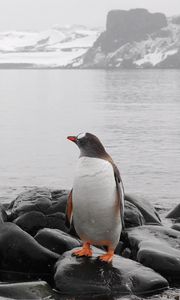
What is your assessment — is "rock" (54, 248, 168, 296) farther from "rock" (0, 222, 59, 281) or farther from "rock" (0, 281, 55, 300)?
"rock" (0, 222, 59, 281)

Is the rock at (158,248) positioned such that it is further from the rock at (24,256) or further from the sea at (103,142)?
the sea at (103,142)

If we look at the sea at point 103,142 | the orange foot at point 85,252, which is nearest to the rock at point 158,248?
the orange foot at point 85,252

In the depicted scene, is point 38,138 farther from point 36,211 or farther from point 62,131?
point 36,211

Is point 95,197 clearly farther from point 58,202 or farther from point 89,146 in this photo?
point 58,202

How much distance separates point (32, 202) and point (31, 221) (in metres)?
0.56

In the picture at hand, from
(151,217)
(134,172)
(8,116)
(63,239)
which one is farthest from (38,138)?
(63,239)

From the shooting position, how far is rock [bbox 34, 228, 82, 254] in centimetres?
916

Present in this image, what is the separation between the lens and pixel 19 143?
83.0ft

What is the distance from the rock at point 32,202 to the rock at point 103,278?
2349mm

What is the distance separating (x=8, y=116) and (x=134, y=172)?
20.7 m

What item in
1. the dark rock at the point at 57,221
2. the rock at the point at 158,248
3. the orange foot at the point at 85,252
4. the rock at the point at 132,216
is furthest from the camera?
the rock at the point at 132,216

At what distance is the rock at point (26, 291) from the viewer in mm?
7664

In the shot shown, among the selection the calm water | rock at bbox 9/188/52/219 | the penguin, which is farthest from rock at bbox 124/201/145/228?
the calm water

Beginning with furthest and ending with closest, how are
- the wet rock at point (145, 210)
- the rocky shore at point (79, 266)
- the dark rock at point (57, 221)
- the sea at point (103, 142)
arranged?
the sea at point (103, 142), the wet rock at point (145, 210), the dark rock at point (57, 221), the rocky shore at point (79, 266)
